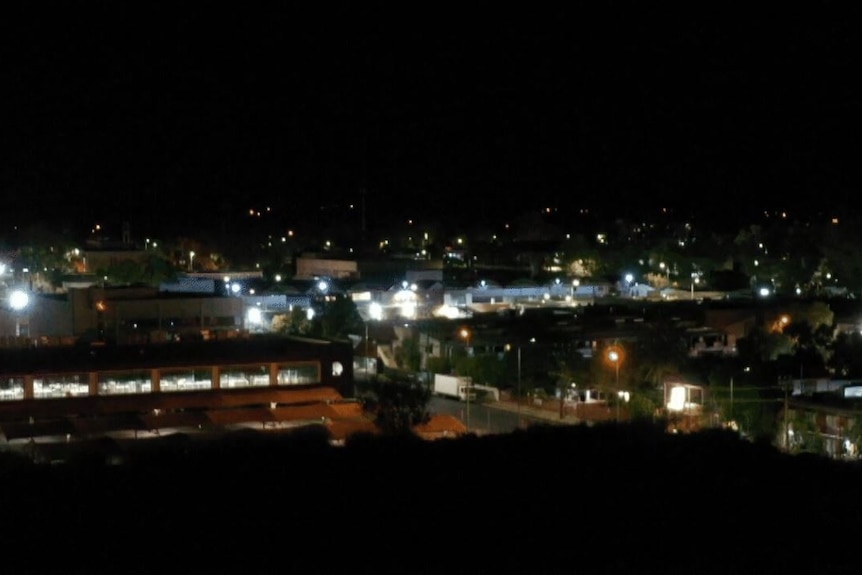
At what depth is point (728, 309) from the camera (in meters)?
9.88

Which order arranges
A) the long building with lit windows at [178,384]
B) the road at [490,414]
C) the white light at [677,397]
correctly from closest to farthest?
1. the long building with lit windows at [178,384]
2. the road at [490,414]
3. the white light at [677,397]

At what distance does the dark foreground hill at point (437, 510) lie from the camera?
2688 mm

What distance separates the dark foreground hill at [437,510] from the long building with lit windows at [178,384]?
→ 2510mm

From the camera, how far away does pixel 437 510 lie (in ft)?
10.1

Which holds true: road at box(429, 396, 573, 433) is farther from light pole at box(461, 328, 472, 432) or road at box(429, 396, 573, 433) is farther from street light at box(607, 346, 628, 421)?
street light at box(607, 346, 628, 421)

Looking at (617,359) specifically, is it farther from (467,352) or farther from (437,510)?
(437,510)

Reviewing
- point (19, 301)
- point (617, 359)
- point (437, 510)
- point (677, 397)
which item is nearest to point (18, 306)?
point (19, 301)

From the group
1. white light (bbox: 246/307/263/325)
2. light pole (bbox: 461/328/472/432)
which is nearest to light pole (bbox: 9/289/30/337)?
white light (bbox: 246/307/263/325)

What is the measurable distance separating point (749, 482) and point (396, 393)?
3154 millimetres

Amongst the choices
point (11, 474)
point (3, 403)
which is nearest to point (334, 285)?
point (3, 403)

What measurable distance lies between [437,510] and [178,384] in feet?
13.9

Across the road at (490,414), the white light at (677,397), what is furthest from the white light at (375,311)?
the white light at (677,397)

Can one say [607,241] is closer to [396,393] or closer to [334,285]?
[334,285]

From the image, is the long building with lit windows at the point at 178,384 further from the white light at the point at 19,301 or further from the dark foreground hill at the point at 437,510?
the white light at the point at 19,301
